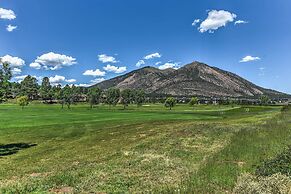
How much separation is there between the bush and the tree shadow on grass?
2675cm

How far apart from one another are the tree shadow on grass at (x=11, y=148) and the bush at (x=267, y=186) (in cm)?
2675

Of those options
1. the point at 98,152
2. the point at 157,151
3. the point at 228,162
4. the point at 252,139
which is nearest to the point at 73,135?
the point at 98,152

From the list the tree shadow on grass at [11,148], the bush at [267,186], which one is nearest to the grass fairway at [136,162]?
the tree shadow on grass at [11,148]

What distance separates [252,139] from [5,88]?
2834cm

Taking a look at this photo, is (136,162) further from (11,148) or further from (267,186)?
(11,148)

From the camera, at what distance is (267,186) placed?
48.6 ft

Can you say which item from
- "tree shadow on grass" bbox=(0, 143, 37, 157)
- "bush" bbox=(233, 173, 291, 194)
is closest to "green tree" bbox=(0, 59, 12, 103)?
"tree shadow on grass" bbox=(0, 143, 37, 157)

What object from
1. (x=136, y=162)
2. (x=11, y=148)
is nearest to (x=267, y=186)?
(x=136, y=162)

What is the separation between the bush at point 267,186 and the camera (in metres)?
14.2

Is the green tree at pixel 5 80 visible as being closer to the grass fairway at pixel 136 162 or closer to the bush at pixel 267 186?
the grass fairway at pixel 136 162

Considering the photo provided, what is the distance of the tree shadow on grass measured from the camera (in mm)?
35412

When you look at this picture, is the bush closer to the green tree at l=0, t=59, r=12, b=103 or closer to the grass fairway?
the grass fairway

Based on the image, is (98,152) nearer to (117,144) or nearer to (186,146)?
(117,144)

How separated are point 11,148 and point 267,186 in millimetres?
31640
